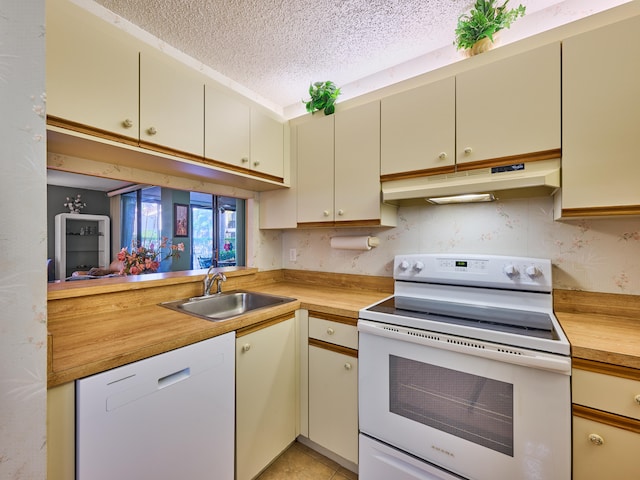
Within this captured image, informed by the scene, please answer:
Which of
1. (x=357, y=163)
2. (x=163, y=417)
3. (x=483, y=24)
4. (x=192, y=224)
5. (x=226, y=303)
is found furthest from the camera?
(x=192, y=224)

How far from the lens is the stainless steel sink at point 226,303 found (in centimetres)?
166

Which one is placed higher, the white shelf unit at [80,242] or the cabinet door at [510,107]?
the cabinet door at [510,107]

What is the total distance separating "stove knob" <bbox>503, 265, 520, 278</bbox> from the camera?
1440 millimetres

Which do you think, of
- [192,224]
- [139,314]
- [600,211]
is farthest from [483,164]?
[192,224]

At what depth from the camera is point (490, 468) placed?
1086 mm

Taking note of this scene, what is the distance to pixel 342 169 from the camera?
1.84 meters

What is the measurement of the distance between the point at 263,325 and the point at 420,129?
1390 millimetres

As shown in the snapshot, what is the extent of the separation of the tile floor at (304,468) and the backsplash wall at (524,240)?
120 cm

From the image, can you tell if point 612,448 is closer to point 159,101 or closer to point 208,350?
point 208,350

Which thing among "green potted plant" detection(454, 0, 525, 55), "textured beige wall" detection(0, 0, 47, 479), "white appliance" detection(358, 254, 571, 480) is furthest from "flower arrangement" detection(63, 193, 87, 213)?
"green potted plant" detection(454, 0, 525, 55)

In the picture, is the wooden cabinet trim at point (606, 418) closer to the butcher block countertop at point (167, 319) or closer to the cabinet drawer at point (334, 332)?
the butcher block countertop at point (167, 319)

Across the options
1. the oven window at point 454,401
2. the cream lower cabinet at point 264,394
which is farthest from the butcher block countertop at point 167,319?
the oven window at point 454,401

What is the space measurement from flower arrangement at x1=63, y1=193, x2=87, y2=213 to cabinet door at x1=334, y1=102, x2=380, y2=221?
1744mm

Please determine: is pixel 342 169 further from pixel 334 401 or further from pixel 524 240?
pixel 334 401
